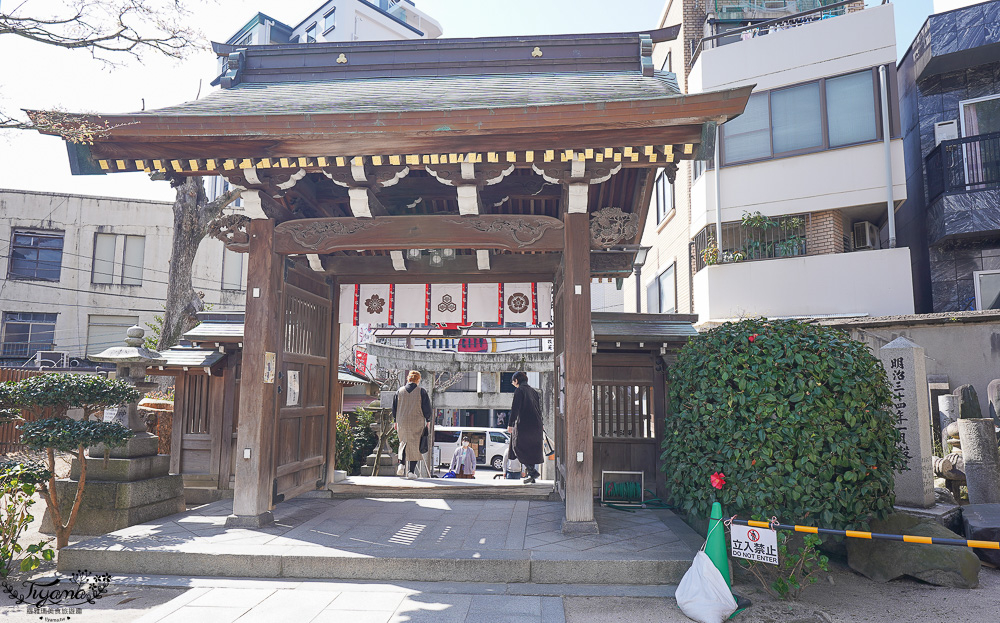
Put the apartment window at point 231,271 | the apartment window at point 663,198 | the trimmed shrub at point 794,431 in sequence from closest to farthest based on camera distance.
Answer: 1. the trimmed shrub at point 794,431
2. the apartment window at point 663,198
3. the apartment window at point 231,271

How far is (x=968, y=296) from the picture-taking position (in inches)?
554

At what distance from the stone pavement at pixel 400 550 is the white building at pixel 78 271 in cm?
2222

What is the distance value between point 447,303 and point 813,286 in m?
9.71

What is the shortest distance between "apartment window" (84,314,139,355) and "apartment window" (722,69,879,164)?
2587 centimetres

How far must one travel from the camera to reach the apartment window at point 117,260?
2680 centimetres

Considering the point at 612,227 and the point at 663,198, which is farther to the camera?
the point at 663,198

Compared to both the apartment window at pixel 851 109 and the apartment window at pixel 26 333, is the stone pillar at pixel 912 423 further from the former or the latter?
the apartment window at pixel 26 333

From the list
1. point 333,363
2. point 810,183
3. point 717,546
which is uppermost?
point 810,183

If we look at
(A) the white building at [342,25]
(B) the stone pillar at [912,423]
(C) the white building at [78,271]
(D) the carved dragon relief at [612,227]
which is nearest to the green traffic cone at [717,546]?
(B) the stone pillar at [912,423]

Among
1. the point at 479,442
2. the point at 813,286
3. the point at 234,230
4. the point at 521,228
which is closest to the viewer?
the point at 521,228

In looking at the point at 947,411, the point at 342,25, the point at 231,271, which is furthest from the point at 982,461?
the point at 342,25

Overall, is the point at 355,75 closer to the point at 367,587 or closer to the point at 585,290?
the point at 585,290

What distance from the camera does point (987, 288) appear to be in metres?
13.9

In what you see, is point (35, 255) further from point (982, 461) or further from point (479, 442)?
point (982, 461)
